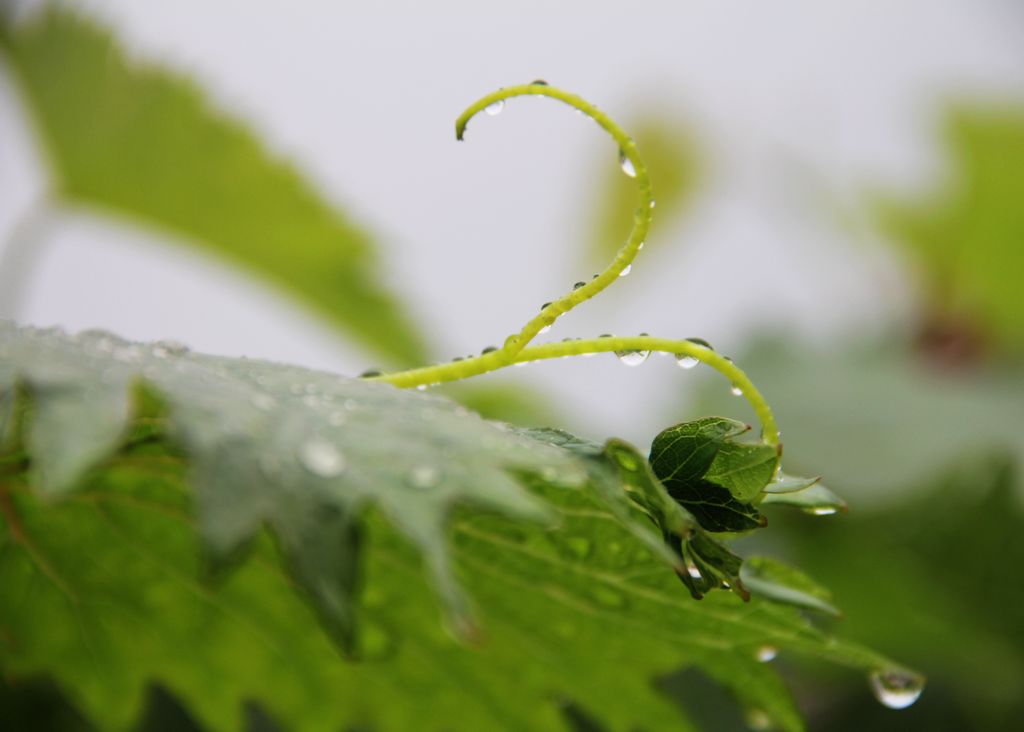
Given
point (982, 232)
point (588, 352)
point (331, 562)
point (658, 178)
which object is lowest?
point (331, 562)

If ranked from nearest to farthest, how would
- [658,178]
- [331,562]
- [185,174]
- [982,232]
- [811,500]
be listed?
[331,562], [811,500], [185,174], [982,232], [658,178]

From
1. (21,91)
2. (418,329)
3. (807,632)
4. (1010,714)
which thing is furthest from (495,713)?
(21,91)

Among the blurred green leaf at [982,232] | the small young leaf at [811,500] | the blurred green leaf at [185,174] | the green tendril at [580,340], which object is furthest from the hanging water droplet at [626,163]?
the blurred green leaf at [982,232]

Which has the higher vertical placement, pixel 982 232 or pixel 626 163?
pixel 982 232

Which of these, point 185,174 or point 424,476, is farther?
point 185,174

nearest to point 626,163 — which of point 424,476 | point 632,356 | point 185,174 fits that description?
point 632,356

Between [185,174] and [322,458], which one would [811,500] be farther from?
[185,174]

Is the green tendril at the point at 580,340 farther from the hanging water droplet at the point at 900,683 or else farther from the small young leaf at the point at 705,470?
the hanging water droplet at the point at 900,683
